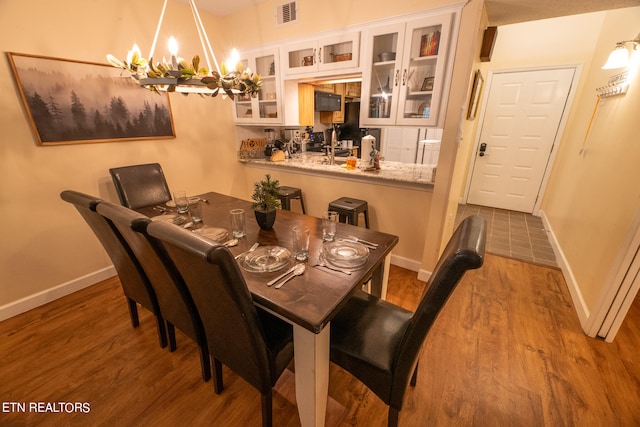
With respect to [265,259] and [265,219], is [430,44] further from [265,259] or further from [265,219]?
[265,259]

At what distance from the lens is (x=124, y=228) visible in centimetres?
111

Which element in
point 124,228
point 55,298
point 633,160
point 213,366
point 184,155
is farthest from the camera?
point 184,155

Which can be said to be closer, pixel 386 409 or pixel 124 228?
pixel 124 228

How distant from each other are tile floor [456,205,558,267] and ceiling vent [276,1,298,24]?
3213 millimetres

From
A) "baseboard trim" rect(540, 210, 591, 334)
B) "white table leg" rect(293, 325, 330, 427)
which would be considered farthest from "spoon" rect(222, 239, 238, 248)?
"baseboard trim" rect(540, 210, 591, 334)

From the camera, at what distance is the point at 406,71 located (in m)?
2.16

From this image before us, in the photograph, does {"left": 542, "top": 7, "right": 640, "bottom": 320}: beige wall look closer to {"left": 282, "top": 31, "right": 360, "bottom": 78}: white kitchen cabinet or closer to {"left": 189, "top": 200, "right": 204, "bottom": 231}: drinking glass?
{"left": 282, "top": 31, "right": 360, "bottom": 78}: white kitchen cabinet

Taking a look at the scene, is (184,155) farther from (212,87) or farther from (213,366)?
(213,366)

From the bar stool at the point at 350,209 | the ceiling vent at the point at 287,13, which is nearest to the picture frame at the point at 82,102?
the ceiling vent at the point at 287,13

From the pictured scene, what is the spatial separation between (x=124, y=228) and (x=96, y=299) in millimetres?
1592

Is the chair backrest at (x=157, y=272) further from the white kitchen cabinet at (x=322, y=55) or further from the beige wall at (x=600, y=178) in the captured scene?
the beige wall at (x=600, y=178)

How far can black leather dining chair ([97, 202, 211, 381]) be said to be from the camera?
107 centimetres

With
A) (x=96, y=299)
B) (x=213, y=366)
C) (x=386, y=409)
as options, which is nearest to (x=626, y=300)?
(x=386, y=409)

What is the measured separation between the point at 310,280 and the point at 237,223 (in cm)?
66
